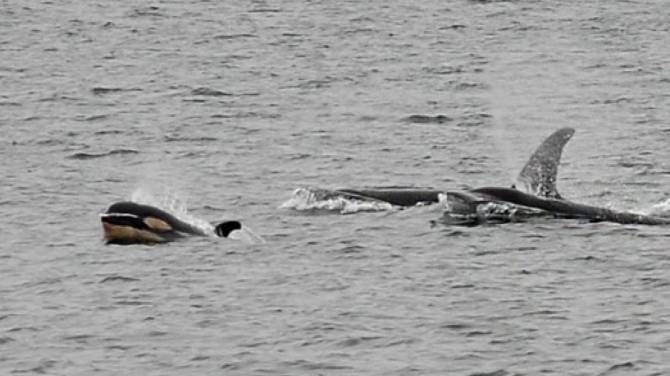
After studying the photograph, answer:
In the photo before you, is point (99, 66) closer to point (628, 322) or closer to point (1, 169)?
point (1, 169)

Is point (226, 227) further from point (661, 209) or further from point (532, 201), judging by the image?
point (661, 209)

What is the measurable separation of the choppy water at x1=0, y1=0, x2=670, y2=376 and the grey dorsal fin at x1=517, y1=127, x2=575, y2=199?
4.55 ft

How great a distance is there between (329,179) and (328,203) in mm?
3902

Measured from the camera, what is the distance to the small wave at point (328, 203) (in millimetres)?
34469

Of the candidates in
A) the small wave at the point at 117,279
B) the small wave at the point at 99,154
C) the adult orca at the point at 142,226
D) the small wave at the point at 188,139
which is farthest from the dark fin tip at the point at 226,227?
the small wave at the point at 188,139

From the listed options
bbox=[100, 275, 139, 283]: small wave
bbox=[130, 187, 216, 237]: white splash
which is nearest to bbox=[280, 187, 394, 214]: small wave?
bbox=[130, 187, 216, 237]: white splash

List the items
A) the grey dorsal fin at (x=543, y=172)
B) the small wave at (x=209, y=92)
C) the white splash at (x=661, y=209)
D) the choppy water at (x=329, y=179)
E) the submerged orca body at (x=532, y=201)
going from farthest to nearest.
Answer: the small wave at (x=209, y=92)
the grey dorsal fin at (x=543, y=172)
the white splash at (x=661, y=209)
the submerged orca body at (x=532, y=201)
the choppy water at (x=329, y=179)

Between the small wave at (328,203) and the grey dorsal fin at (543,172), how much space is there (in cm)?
254

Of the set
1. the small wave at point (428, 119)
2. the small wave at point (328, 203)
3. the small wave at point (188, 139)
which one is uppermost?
the small wave at point (328, 203)

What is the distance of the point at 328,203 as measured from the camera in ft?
115

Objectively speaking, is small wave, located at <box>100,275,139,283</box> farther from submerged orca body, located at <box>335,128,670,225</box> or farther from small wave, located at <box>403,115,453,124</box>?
small wave, located at <box>403,115,453,124</box>

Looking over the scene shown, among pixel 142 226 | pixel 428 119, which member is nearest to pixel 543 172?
pixel 142 226

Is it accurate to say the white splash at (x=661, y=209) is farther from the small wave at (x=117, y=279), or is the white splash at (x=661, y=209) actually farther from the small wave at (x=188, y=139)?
the small wave at (x=188, y=139)

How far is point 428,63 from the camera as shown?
5838 cm
